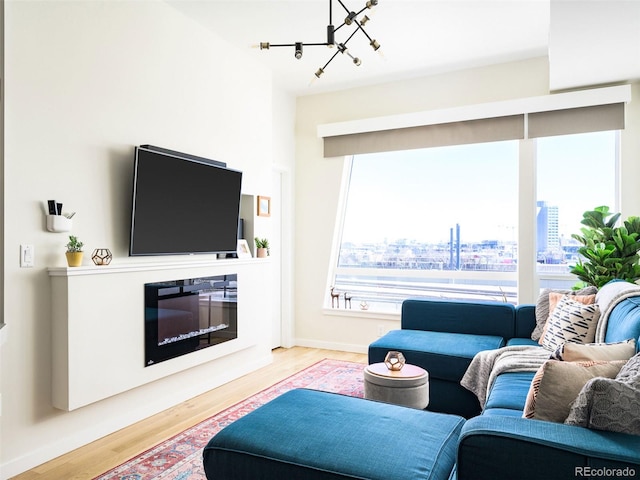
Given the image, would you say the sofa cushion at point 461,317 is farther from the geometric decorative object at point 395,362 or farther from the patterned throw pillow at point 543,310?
the geometric decorative object at point 395,362

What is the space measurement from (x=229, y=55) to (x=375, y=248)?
2513 mm

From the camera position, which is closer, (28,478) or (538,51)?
(28,478)

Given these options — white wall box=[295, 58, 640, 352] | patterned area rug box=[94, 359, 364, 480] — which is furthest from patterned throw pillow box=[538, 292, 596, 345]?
white wall box=[295, 58, 640, 352]

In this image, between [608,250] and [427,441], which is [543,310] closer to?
[608,250]

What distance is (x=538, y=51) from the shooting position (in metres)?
4.23

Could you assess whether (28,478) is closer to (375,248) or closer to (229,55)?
(229,55)

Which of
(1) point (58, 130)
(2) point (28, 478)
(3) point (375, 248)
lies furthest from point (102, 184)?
(3) point (375, 248)

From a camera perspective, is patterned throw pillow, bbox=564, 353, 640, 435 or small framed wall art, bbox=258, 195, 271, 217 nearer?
patterned throw pillow, bbox=564, 353, 640, 435

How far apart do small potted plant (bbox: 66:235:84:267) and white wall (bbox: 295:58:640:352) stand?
301 cm

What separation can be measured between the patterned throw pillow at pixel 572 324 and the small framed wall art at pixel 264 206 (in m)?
2.69

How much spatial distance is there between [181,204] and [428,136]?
2.66 meters

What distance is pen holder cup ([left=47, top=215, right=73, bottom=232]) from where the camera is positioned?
2592mm

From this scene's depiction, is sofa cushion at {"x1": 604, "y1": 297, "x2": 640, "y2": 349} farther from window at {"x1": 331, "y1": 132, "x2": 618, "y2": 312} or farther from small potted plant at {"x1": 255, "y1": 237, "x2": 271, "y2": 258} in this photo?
small potted plant at {"x1": 255, "y1": 237, "x2": 271, "y2": 258}

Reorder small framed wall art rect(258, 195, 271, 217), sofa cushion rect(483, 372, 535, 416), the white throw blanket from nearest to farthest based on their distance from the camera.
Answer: sofa cushion rect(483, 372, 535, 416)
the white throw blanket
small framed wall art rect(258, 195, 271, 217)
